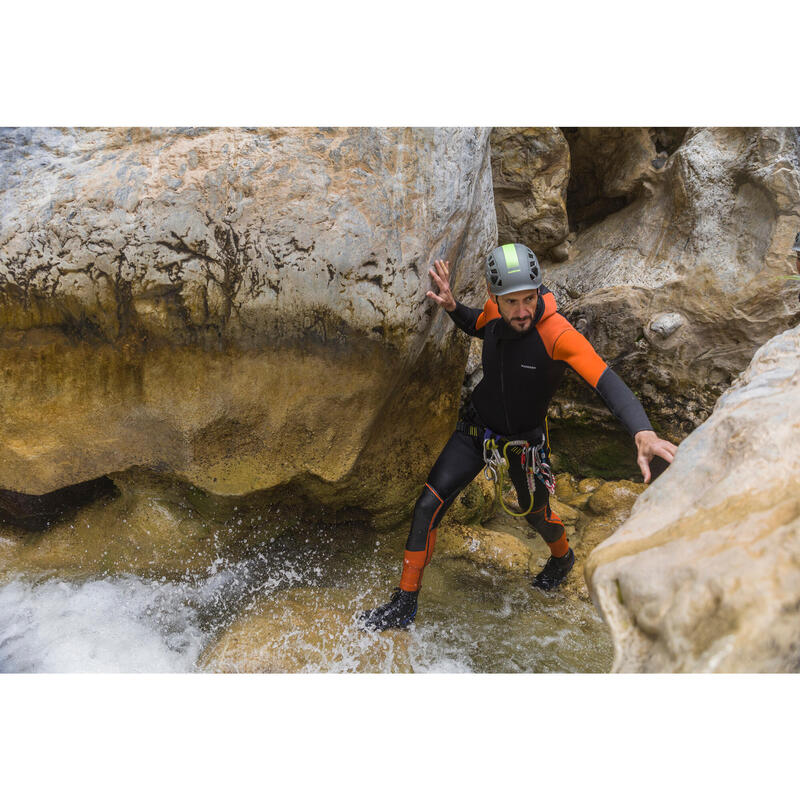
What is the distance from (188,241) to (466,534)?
9.62ft

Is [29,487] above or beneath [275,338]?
beneath

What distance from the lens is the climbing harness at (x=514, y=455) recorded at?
3439mm

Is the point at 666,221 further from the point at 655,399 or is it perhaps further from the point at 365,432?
the point at 365,432

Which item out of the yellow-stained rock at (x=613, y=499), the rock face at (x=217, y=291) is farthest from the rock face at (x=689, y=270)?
the rock face at (x=217, y=291)

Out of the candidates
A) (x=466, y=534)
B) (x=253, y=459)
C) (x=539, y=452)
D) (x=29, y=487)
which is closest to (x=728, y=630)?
(x=539, y=452)

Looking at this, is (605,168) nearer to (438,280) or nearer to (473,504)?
(438,280)

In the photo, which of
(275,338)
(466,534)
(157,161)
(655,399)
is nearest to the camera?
(157,161)

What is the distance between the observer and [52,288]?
3.10 metres

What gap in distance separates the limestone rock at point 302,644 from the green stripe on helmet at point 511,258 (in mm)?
2284

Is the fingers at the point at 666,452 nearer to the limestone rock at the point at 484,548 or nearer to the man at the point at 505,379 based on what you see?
the man at the point at 505,379

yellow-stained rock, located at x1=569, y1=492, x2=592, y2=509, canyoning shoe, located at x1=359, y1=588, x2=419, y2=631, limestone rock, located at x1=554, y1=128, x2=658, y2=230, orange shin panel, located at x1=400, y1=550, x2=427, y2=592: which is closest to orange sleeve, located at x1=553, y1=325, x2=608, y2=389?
orange shin panel, located at x1=400, y1=550, x2=427, y2=592

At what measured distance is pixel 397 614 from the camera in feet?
11.7

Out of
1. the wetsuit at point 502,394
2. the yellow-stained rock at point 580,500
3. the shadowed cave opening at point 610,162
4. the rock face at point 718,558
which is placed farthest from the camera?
the shadowed cave opening at point 610,162

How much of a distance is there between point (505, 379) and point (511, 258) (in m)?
0.69
